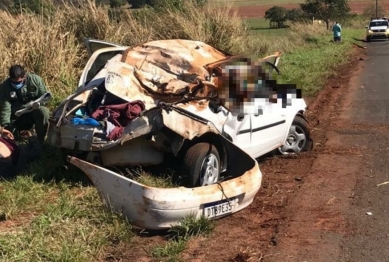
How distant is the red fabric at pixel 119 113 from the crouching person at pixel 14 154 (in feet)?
4.49

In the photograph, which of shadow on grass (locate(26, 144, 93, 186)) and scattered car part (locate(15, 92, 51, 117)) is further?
scattered car part (locate(15, 92, 51, 117))

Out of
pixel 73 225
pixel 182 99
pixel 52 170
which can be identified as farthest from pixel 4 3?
pixel 73 225

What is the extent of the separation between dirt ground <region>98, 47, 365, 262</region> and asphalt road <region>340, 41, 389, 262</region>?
0.17 metres

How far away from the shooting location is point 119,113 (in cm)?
602

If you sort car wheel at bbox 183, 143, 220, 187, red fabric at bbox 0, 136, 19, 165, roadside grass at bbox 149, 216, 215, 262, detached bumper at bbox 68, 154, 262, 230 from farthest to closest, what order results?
red fabric at bbox 0, 136, 19, 165, car wheel at bbox 183, 143, 220, 187, detached bumper at bbox 68, 154, 262, 230, roadside grass at bbox 149, 216, 215, 262

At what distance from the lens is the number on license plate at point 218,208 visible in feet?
16.2

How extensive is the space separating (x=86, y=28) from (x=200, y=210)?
818 centimetres

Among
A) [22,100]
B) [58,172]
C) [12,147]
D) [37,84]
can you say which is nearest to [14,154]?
[12,147]

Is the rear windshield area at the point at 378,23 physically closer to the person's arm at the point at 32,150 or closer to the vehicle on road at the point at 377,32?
the vehicle on road at the point at 377,32

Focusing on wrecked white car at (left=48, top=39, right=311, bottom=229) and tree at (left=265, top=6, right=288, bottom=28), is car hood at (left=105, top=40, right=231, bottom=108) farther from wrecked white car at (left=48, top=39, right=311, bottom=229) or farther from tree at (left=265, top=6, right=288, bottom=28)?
tree at (left=265, top=6, right=288, bottom=28)

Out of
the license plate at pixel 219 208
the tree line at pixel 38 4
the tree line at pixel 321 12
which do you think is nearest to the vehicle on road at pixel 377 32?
the tree line at pixel 321 12

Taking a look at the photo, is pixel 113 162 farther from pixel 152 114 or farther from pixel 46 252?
pixel 46 252

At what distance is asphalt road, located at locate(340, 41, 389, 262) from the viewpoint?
177 inches

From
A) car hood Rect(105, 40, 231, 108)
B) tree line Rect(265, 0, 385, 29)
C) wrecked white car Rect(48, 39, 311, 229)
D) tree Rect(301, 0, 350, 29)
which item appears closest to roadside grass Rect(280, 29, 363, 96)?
car hood Rect(105, 40, 231, 108)
